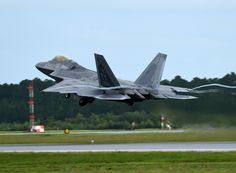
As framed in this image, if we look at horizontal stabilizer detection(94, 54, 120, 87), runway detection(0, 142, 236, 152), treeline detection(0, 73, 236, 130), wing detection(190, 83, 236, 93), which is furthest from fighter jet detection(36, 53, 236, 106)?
wing detection(190, 83, 236, 93)

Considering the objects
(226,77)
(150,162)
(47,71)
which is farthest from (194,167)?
(47,71)

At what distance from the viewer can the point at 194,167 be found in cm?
3519

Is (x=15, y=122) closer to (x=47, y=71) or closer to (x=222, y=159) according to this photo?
(x=47, y=71)

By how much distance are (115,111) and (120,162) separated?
47854 mm

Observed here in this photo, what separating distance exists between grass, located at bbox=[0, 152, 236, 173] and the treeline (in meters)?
4.09

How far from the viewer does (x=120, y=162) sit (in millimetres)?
38031

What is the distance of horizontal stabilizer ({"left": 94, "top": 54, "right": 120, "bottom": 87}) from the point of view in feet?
184

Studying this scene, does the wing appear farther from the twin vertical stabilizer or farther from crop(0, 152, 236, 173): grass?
the twin vertical stabilizer

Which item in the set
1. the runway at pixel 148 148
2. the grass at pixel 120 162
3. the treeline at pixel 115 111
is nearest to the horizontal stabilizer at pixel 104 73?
the treeline at pixel 115 111

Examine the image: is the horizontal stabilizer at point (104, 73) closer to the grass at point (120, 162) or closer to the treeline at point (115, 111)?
the treeline at point (115, 111)

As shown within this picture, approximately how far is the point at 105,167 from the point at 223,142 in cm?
1479

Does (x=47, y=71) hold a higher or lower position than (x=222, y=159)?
higher

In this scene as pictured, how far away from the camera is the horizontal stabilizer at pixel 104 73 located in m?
56.0

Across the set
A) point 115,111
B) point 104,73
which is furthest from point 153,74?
point 115,111
